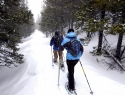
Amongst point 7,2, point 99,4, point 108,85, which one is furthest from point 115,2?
point 7,2

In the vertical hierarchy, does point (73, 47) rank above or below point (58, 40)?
above

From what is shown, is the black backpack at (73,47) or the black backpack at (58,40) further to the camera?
the black backpack at (58,40)

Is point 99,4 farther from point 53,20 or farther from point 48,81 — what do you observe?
point 53,20

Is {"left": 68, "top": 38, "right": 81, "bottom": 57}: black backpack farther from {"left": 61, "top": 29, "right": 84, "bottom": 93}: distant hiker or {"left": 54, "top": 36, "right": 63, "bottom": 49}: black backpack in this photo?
{"left": 54, "top": 36, "right": 63, "bottom": 49}: black backpack

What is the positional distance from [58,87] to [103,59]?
8.52 metres

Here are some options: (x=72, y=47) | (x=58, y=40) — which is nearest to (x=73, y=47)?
(x=72, y=47)

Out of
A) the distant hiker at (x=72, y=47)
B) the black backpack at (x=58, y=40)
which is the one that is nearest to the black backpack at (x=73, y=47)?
the distant hiker at (x=72, y=47)

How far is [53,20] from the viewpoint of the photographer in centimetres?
2947

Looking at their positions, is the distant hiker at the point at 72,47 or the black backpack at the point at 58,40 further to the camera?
the black backpack at the point at 58,40

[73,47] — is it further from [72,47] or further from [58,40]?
[58,40]

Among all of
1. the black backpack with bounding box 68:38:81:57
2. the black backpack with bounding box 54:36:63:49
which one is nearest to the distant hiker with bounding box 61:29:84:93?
the black backpack with bounding box 68:38:81:57

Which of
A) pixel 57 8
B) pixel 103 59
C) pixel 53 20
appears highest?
pixel 57 8

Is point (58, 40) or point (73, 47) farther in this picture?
point (58, 40)

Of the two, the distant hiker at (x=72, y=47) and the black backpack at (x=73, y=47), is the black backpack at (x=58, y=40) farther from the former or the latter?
the black backpack at (x=73, y=47)
